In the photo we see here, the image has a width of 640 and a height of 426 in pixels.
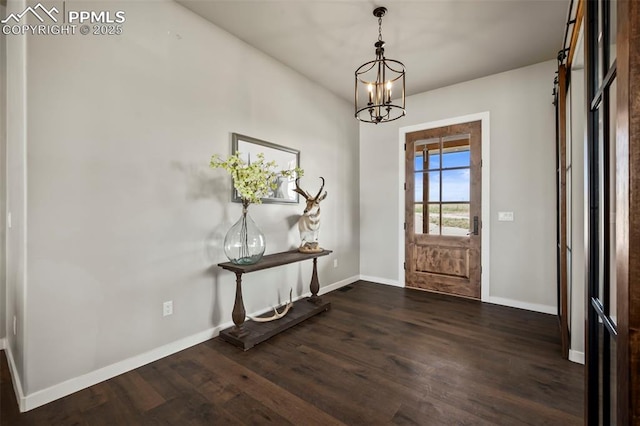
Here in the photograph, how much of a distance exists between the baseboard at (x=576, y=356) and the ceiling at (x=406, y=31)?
2779 millimetres

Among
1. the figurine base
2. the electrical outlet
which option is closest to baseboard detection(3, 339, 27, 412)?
the electrical outlet

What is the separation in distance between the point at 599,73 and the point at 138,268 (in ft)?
9.08

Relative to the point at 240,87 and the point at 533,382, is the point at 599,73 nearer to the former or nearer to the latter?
the point at 533,382

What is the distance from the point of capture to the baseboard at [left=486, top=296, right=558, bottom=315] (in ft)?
10.8

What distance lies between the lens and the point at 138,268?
2160 mm

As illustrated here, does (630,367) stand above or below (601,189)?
below

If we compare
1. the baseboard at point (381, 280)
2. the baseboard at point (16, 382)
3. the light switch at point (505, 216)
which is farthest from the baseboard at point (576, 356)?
the baseboard at point (16, 382)

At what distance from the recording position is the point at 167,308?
2.33 m

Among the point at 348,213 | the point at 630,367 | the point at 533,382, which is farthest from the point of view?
the point at 348,213

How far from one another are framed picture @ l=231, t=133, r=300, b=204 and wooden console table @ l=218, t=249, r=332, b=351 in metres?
0.65

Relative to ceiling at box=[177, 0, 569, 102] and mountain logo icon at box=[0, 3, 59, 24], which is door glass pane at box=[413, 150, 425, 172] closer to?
ceiling at box=[177, 0, 569, 102]

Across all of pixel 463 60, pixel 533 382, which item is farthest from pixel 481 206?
pixel 533 382

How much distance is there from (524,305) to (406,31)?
10.9 ft

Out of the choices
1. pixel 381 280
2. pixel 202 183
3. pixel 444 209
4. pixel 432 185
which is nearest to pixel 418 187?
pixel 432 185
